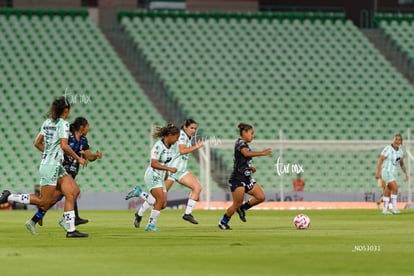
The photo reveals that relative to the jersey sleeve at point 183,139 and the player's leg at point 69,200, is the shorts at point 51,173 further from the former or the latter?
the jersey sleeve at point 183,139

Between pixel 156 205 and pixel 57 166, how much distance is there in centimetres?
319

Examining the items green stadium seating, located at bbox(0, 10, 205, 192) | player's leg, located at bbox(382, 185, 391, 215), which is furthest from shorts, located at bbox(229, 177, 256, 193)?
green stadium seating, located at bbox(0, 10, 205, 192)

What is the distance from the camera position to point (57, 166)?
1811cm

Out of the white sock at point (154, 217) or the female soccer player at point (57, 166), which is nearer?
the female soccer player at point (57, 166)

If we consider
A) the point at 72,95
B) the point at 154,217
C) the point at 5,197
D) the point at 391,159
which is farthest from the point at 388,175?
the point at 5,197

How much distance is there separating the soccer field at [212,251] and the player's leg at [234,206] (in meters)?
0.23

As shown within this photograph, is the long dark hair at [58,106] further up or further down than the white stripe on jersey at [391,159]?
further up

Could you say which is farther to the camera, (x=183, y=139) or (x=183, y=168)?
(x=183, y=168)

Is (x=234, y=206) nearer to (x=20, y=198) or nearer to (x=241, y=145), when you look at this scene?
(x=241, y=145)

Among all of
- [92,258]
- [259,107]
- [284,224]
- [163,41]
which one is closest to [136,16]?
[163,41]

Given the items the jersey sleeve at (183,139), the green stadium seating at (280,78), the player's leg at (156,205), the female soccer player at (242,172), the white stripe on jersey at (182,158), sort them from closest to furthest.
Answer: the player's leg at (156,205)
the female soccer player at (242,172)
the jersey sleeve at (183,139)
the white stripe on jersey at (182,158)
the green stadium seating at (280,78)

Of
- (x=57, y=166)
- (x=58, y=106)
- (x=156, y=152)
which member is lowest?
(x=57, y=166)

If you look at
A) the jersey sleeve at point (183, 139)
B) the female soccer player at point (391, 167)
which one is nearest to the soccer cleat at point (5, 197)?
the jersey sleeve at point (183, 139)

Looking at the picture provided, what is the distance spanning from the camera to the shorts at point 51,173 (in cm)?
1806
